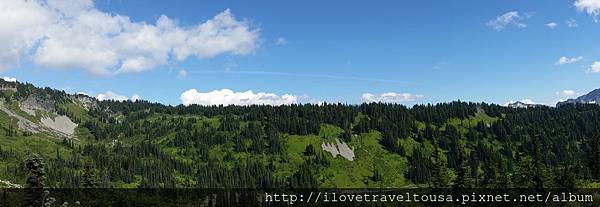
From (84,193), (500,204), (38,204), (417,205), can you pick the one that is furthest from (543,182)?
(84,193)

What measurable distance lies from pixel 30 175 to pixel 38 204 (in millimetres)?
3835

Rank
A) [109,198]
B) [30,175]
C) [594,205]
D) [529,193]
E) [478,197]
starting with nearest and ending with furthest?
[30,175] → [594,205] → [529,193] → [478,197] → [109,198]

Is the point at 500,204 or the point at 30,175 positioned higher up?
the point at 30,175

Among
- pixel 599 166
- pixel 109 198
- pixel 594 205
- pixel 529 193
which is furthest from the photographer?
pixel 109 198

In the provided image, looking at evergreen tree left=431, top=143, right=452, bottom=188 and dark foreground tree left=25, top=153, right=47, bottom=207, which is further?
evergreen tree left=431, top=143, right=452, bottom=188

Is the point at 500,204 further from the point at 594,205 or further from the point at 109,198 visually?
the point at 109,198

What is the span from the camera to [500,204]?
415 ft

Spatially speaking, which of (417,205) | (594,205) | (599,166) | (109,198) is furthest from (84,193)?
(599,166)

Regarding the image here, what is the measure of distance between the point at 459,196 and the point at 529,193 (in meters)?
16.1

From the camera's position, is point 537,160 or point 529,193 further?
point 537,160

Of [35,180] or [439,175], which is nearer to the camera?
[35,180]

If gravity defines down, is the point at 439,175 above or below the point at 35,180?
below

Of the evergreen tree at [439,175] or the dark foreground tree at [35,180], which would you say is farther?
the evergreen tree at [439,175]

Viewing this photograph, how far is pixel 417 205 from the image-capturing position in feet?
422
